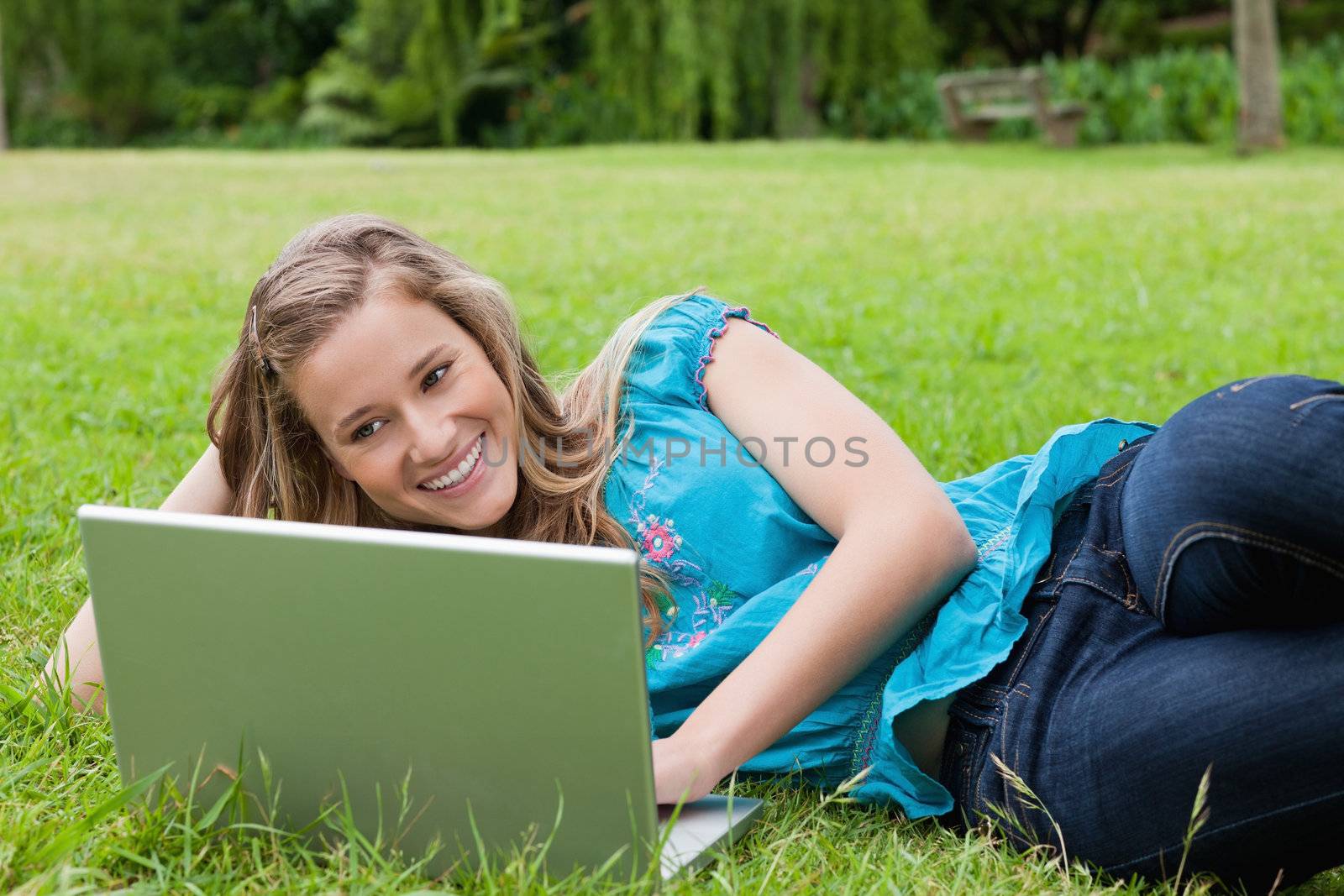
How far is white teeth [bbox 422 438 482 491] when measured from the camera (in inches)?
70.2

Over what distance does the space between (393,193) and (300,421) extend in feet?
27.3

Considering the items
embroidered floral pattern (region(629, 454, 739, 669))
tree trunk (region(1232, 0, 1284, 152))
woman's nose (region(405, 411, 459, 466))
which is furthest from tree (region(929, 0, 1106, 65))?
woman's nose (region(405, 411, 459, 466))

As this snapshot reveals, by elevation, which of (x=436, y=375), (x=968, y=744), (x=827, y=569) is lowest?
(x=968, y=744)

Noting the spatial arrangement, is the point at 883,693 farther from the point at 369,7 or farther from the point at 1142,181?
the point at 369,7

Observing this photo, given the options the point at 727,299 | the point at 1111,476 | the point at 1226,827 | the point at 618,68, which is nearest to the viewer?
the point at 1226,827

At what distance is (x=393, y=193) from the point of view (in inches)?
387

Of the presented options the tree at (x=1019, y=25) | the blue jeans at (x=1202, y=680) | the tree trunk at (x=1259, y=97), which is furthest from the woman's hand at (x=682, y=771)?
the tree at (x=1019, y=25)

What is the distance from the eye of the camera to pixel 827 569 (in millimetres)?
1616

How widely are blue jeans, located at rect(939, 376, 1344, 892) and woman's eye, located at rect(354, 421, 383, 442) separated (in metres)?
0.84

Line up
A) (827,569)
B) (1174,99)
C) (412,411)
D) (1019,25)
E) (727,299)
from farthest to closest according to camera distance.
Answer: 1. (1019,25)
2. (1174,99)
3. (727,299)
4. (412,411)
5. (827,569)

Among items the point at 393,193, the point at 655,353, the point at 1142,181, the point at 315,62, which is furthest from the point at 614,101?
the point at 655,353

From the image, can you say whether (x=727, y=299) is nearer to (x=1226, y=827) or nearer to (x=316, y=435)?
(x=316, y=435)

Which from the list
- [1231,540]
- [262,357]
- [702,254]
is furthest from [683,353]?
[702,254]

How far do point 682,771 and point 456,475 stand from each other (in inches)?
21.7
